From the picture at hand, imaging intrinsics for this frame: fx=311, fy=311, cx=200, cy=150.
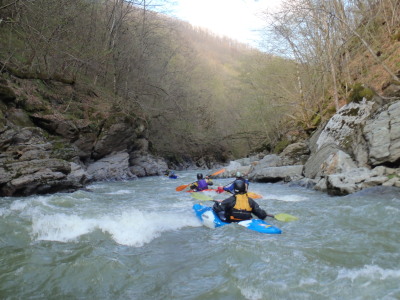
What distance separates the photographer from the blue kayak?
492 cm

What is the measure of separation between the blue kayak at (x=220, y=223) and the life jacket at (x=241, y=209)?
16cm

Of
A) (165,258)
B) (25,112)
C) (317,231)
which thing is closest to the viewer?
(165,258)

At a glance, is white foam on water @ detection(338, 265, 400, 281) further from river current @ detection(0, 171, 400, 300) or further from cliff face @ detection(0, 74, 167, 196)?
cliff face @ detection(0, 74, 167, 196)

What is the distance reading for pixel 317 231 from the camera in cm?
491

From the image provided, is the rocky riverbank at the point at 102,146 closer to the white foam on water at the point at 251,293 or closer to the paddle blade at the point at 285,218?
the paddle blade at the point at 285,218

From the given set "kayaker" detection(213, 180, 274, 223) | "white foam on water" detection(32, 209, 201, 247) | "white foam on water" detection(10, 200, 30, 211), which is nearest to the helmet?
"kayaker" detection(213, 180, 274, 223)

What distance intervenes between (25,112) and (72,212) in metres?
6.56

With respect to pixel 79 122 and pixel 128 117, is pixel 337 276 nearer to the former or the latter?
pixel 79 122

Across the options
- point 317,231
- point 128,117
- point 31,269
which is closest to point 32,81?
point 128,117

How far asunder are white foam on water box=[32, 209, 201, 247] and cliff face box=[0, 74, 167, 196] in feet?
11.3

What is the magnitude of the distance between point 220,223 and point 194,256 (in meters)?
1.57

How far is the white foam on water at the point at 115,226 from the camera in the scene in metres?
4.58

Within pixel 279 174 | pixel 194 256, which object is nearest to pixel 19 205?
pixel 194 256

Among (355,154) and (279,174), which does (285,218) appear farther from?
(279,174)
